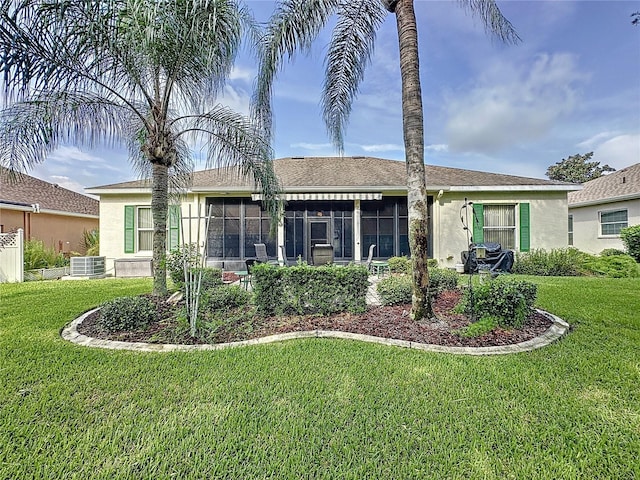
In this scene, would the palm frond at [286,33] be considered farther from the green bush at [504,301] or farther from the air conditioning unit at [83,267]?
the air conditioning unit at [83,267]

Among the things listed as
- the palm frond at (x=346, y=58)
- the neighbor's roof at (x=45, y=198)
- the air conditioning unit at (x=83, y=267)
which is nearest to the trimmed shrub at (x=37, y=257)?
the air conditioning unit at (x=83, y=267)

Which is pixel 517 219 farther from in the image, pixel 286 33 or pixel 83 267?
pixel 83 267

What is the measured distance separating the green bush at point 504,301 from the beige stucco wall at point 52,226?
23.7 m

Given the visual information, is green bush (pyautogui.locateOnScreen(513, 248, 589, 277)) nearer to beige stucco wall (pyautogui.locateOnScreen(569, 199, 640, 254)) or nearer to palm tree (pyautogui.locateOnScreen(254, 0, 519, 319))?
beige stucco wall (pyautogui.locateOnScreen(569, 199, 640, 254))

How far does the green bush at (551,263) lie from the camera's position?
48.6ft

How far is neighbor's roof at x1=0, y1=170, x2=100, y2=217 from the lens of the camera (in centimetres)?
1866

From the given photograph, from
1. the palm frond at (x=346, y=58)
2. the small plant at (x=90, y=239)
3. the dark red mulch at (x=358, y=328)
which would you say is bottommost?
the dark red mulch at (x=358, y=328)

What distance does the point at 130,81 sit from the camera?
325 inches

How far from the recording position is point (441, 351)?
5395 mm

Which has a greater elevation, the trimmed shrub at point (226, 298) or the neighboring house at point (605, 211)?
the neighboring house at point (605, 211)

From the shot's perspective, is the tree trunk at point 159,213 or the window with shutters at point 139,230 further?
the window with shutters at point 139,230

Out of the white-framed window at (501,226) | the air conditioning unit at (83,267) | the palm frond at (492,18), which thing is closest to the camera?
the palm frond at (492,18)

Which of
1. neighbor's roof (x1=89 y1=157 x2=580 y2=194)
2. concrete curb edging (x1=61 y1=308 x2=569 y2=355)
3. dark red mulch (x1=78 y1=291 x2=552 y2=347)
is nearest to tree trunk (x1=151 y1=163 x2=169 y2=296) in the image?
dark red mulch (x1=78 y1=291 x2=552 y2=347)

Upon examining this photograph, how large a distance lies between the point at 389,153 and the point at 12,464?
72.5ft
